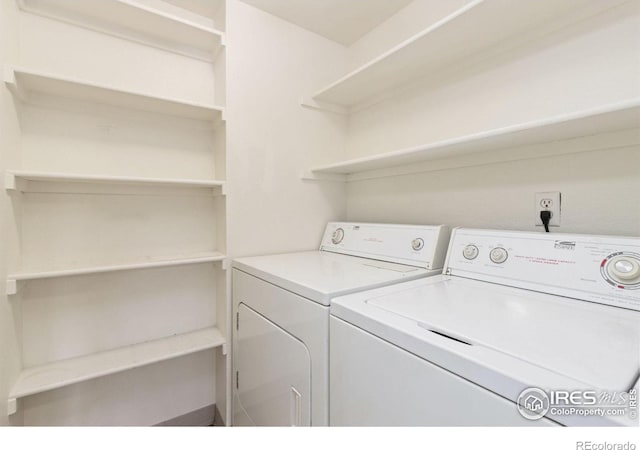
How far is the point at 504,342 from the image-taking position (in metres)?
0.62

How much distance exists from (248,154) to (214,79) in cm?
55

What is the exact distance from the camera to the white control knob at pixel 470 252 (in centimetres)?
118

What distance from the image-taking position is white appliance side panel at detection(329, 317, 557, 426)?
543mm

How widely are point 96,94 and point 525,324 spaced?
1944 millimetres

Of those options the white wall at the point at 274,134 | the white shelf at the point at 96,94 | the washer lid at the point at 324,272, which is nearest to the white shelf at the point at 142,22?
the white wall at the point at 274,134

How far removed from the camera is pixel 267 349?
1.23 metres

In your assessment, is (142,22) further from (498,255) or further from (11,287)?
(498,255)

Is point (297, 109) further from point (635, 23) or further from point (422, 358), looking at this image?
point (422, 358)

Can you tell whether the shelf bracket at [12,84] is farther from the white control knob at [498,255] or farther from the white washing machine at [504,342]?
the white control knob at [498,255]

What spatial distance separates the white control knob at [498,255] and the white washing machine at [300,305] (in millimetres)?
237

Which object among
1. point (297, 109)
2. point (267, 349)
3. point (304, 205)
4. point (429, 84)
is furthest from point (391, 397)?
point (297, 109)

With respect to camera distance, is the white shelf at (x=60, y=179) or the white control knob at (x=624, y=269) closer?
the white control knob at (x=624, y=269)

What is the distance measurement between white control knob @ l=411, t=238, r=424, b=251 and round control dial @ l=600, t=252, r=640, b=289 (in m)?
0.63

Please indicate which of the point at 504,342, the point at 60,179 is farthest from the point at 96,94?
the point at 504,342
